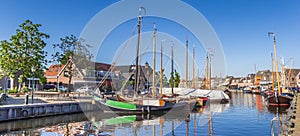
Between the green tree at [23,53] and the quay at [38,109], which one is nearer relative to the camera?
the quay at [38,109]

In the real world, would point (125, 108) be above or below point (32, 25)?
below

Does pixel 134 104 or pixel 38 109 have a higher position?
pixel 134 104

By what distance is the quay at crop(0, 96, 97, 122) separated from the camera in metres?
21.8

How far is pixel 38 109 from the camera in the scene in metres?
25.0

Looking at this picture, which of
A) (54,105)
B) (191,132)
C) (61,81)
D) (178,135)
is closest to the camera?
(178,135)

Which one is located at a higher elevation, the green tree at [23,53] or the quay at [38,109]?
the green tree at [23,53]

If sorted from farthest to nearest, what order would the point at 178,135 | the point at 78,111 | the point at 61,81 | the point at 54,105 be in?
the point at 61,81
the point at 78,111
the point at 54,105
the point at 178,135

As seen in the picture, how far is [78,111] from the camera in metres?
29.8

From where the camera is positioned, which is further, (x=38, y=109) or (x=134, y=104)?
(x=134, y=104)

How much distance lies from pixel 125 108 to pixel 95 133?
35.4 ft

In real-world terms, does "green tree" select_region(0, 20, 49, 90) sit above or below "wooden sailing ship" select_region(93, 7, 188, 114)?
above

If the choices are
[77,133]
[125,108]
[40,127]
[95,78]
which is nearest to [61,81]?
[95,78]

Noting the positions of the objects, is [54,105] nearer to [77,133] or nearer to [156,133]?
[77,133]

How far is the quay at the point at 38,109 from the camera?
859 inches
